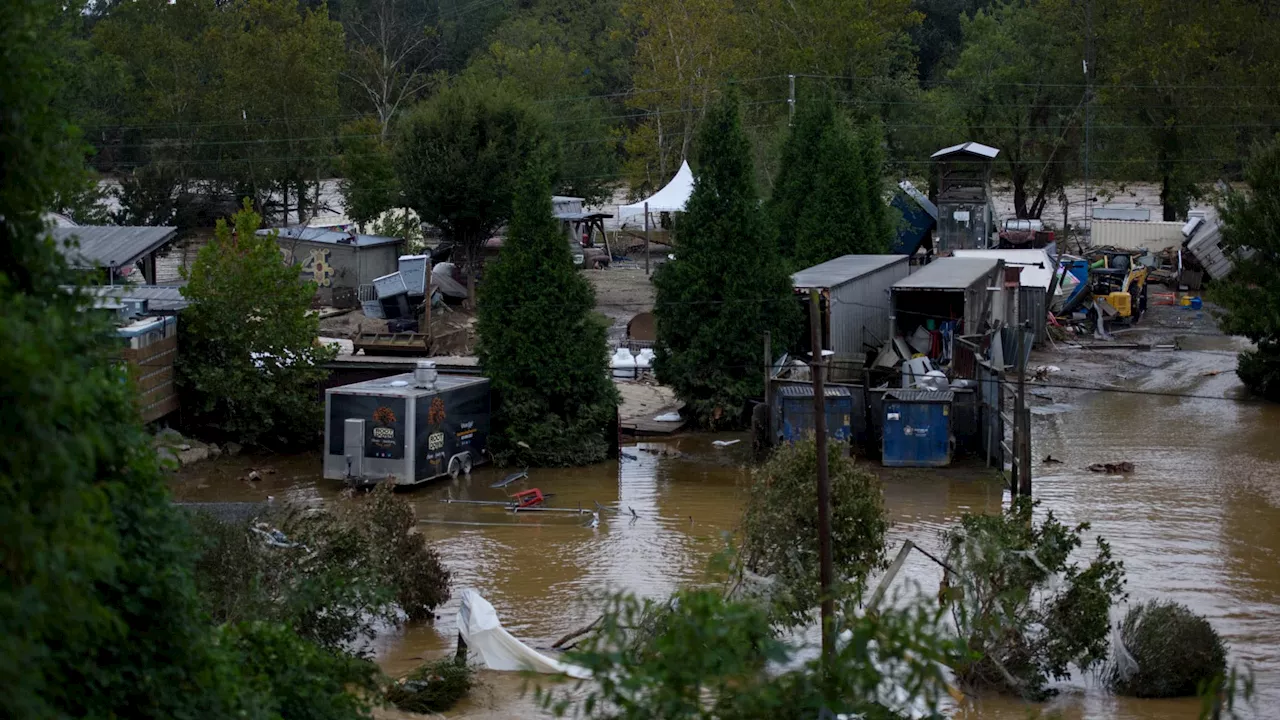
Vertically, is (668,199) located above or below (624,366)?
above

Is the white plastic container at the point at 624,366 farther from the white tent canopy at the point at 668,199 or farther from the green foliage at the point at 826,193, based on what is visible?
the white tent canopy at the point at 668,199

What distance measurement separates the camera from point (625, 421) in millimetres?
27375

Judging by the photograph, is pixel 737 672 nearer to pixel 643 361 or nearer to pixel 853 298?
pixel 853 298

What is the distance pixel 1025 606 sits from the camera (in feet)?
45.9

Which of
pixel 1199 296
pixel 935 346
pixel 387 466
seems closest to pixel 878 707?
pixel 387 466

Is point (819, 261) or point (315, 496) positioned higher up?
point (819, 261)

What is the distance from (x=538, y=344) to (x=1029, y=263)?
17.9 meters

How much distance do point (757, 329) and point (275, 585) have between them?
14581 mm

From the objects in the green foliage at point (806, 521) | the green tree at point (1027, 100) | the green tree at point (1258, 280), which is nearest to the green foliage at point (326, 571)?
the green foliage at point (806, 521)

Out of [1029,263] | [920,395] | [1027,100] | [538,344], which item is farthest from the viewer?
[1027,100]

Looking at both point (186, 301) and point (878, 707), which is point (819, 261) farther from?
point (878, 707)

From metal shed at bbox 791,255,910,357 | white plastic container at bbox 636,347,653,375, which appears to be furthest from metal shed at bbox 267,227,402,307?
metal shed at bbox 791,255,910,357

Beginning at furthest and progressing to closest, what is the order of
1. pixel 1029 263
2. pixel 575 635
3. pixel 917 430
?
pixel 1029 263 → pixel 917 430 → pixel 575 635

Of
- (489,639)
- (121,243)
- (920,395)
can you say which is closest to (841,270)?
(920,395)
